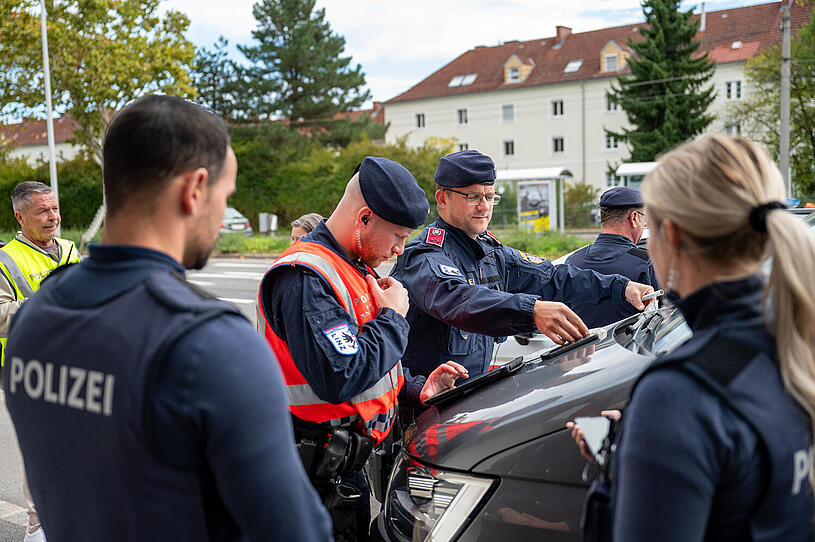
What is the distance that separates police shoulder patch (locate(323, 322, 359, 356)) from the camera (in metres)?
2.21

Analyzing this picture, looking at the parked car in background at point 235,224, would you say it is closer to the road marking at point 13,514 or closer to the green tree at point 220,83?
the green tree at point 220,83

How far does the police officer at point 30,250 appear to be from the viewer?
4.10m

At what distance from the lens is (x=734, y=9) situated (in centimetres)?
4472

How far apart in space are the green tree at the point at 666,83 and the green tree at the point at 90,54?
20512 mm

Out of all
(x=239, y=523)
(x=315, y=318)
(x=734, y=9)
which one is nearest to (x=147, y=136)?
(x=239, y=523)

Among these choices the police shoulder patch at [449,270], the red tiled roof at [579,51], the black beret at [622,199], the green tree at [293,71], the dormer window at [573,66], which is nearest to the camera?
the police shoulder patch at [449,270]

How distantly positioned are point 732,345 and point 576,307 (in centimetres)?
293

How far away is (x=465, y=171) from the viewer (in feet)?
11.3

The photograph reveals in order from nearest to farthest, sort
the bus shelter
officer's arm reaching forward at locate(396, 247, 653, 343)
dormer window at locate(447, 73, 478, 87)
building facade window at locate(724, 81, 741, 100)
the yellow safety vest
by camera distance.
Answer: officer's arm reaching forward at locate(396, 247, 653, 343) → the yellow safety vest → the bus shelter → building facade window at locate(724, 81, 741, 100) → dormer window at locate(447, 73, 478, 87)

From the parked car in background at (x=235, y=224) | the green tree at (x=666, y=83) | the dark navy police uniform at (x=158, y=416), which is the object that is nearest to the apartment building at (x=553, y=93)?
the green tree at (x=666, y=83)

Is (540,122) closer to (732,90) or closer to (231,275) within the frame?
(732,90)

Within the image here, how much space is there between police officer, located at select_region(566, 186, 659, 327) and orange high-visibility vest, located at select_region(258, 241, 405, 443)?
1.84 m

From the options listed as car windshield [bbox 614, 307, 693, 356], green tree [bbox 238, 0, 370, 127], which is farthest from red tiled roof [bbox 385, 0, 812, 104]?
car windshield [bbox 614, 307, 693, 356]

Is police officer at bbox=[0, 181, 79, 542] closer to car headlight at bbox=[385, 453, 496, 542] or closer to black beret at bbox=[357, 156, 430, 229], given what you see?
black beret at bbox=[357, 156, 430, 229]
